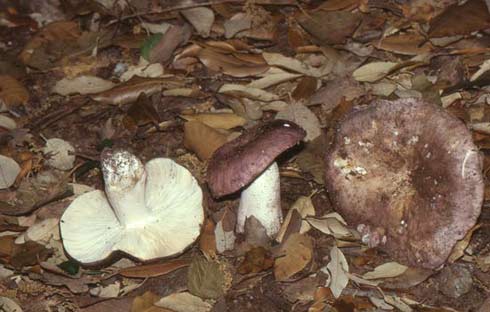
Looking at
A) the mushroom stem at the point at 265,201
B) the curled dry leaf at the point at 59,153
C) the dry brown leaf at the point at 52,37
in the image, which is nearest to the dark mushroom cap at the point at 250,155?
the mushroom stem at the point at 265,201

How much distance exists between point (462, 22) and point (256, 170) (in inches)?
58.0

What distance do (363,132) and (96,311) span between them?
1.18 metres

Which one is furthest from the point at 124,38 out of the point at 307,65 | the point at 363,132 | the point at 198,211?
the point at 363,132

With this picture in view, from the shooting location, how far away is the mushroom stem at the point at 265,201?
2.64 metres

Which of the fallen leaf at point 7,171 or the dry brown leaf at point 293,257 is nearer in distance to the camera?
the dry brown leaf at point 293,257

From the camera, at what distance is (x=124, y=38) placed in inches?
145

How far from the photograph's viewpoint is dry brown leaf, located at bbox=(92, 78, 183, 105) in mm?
3326

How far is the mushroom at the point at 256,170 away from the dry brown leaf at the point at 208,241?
0.36ft

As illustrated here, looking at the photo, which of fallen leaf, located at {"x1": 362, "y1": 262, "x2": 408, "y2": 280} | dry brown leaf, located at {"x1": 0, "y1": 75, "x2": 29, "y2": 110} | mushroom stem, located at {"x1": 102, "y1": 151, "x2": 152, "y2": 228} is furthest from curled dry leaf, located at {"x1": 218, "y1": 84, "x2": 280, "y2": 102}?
dry brown leaf, located at {"x1": 0, "y1": 75, "x2": 29, "y2": 110}

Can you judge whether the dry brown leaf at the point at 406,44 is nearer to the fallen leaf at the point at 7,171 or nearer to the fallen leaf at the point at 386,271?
the fallen leaf at the point at 386,271

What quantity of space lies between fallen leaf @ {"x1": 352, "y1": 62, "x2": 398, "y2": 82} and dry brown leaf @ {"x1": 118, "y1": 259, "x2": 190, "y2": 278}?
1.16m

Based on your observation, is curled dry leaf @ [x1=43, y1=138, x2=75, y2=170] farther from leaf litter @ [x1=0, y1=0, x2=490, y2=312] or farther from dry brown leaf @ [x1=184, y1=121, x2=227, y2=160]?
dry brown leaf @ [x1=184, y1=121, x2=227, y2=160]

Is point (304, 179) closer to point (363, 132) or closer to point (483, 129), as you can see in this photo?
point (363, 132)

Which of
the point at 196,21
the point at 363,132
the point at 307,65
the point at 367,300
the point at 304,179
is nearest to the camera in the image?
the point at 367,300
